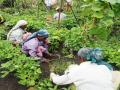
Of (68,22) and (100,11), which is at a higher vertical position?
(100,11)

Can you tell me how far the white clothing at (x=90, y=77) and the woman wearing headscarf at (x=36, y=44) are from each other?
9.02 ft

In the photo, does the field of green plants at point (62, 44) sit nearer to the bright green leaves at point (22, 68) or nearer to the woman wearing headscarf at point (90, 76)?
the bright green leaves at point (22, 68)

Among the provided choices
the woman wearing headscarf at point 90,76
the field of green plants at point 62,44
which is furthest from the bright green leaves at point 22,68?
the woman wearing headscarf at point 90,76

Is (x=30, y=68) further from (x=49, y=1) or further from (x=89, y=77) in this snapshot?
(x=49, y=1)

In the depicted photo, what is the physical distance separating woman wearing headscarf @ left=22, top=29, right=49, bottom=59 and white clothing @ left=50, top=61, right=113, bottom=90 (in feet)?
9.02

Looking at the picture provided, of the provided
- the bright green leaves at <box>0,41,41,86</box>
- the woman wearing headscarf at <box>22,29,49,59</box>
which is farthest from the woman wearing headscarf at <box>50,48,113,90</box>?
the woman wearing headscarf at <box>22,29,49,59</box>

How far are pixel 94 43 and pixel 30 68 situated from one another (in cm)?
237

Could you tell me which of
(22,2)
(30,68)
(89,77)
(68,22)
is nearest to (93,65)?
(89,77)

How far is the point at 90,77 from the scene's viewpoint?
4.92 m

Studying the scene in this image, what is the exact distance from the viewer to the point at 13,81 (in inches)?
254

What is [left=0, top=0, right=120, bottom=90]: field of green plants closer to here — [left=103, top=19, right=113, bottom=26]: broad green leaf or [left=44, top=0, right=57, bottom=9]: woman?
[left=103, top=19, right=113, bottom=26]: broad green leaf

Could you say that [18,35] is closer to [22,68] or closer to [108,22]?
[22,68]

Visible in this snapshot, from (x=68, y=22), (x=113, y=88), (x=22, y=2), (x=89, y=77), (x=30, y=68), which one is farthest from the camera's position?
(x=22, y=2)

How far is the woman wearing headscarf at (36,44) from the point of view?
25.5 feet
